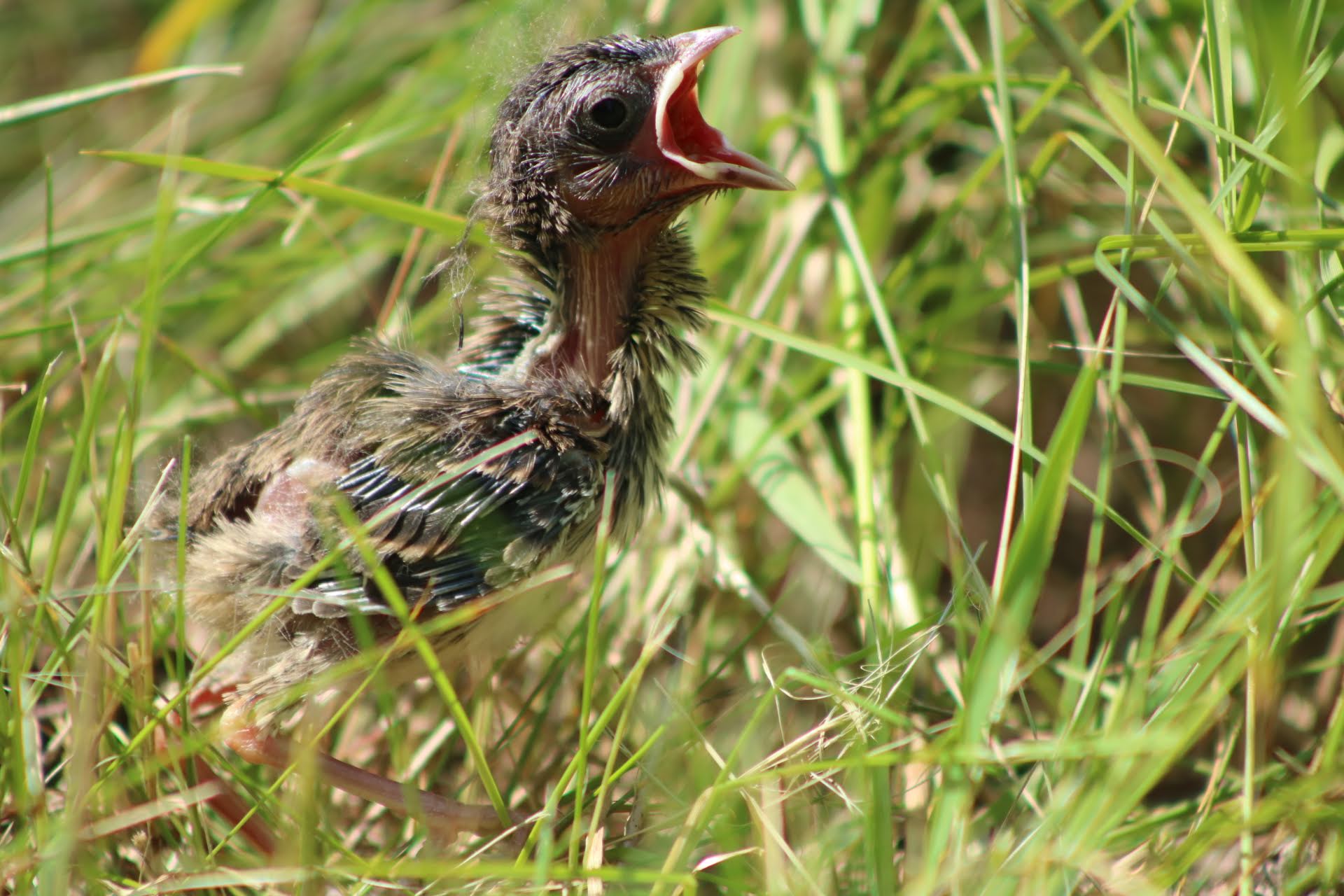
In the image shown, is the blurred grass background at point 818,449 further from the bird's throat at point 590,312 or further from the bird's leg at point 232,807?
the bird's throat at point 590,312

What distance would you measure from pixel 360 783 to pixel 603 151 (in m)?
1.05

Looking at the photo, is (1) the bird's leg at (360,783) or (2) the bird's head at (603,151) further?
(2) the bird's head at (603,151)

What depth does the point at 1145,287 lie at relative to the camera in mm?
2598

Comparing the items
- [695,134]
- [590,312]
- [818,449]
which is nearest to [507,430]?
[590,312]

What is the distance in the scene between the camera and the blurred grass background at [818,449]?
4.25 ft

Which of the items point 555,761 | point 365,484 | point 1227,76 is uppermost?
point 1227,76

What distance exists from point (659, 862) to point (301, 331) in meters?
2.02

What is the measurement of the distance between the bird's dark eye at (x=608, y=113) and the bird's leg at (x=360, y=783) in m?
1.05

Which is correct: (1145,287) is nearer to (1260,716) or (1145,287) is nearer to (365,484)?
(1260,716)

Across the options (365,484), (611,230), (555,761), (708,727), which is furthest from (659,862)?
(611,230)

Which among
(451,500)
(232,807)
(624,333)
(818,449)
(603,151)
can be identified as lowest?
(232,807)

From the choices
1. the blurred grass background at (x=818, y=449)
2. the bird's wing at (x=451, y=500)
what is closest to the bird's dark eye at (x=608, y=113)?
the blurred grass background at (x=818, y=449)

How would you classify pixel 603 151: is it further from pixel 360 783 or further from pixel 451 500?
pixel 360 783

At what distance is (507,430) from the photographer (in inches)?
66.1
